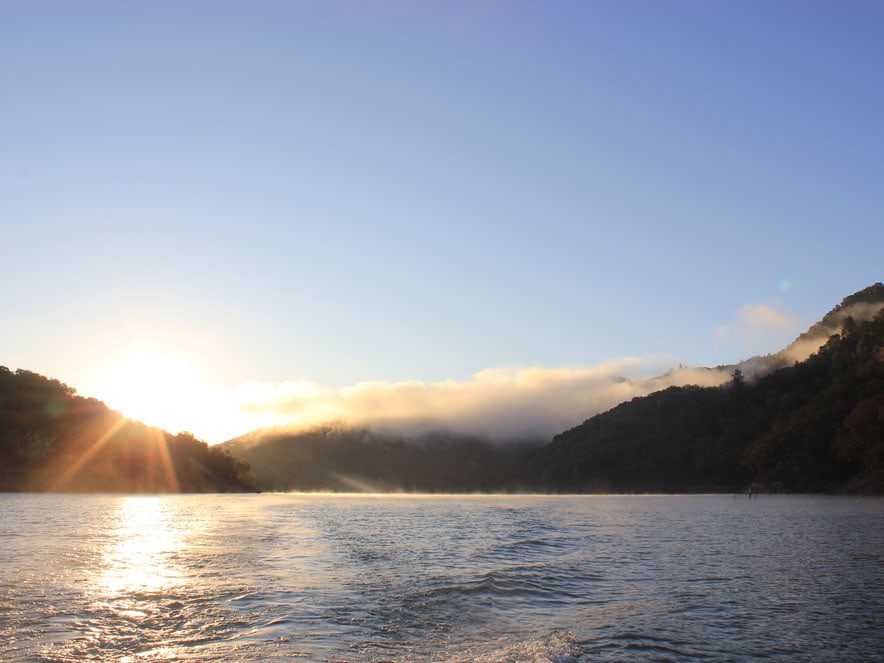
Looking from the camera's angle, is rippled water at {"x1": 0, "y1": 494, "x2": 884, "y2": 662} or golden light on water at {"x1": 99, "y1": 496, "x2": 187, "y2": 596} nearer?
rippled water at {"x1": 0, "y1": 494, "x2": 884, "y2": 662}

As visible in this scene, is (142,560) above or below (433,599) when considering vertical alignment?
above

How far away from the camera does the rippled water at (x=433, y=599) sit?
23766mm

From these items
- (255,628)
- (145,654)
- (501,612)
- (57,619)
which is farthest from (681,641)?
(57,619)

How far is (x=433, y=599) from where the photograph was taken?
33406 millimetres

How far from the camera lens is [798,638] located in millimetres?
25750

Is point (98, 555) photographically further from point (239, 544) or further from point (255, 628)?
point (255, 628)

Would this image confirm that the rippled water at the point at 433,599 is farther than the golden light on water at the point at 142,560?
No

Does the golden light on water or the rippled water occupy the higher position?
the golden light on water

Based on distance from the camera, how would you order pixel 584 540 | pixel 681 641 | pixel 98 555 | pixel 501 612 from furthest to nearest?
pixel 584 540, pixel 98 555, pixel 501 612, pixel 681 641

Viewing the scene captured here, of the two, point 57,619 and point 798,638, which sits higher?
point 57,619

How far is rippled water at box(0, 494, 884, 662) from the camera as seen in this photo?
23.8m

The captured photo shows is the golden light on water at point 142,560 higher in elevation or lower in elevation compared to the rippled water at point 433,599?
higher

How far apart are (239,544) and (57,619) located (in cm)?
3143

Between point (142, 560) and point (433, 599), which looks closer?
point (433, 599)
